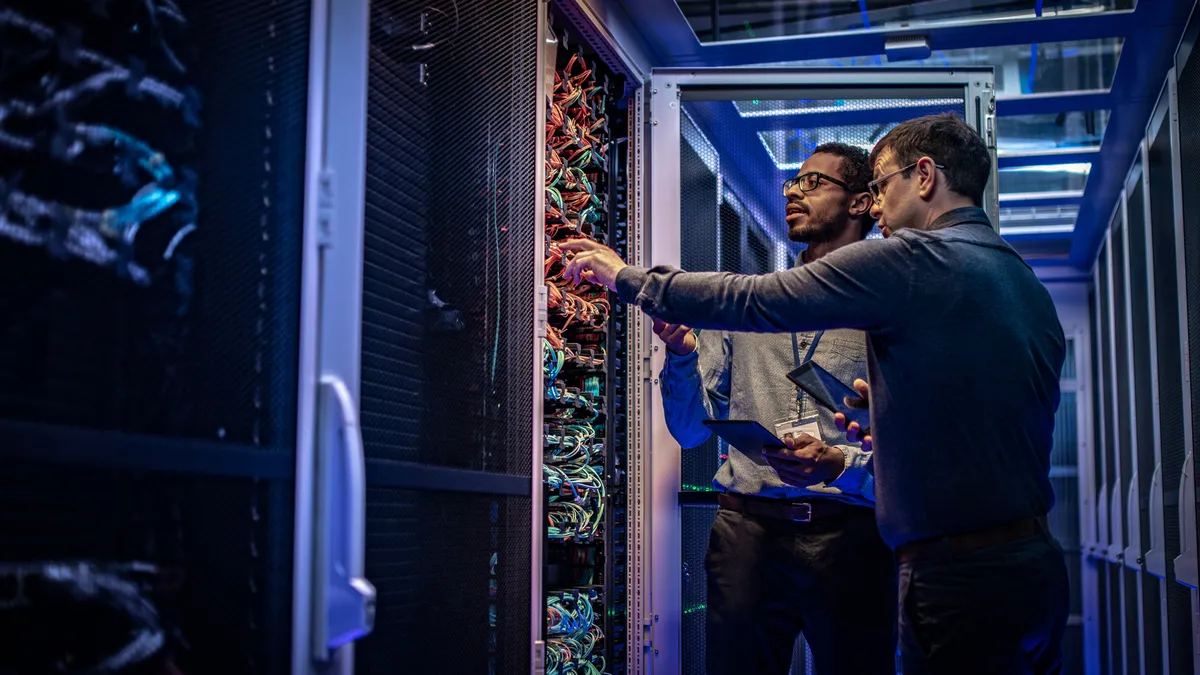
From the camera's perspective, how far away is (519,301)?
9.12ft

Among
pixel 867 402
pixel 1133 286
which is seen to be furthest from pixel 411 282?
pixel 1133 286

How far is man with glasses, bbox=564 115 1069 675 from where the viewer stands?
6.84 feet

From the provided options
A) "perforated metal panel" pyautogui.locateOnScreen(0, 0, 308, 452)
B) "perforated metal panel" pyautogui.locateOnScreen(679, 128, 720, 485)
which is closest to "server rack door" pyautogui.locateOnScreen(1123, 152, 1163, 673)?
"perforated metal panel" pyautogui.locateOnScreen(679, 128, 720, 485)

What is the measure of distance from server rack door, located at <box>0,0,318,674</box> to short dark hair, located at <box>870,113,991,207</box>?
1319mm

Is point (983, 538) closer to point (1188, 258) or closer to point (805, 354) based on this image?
point (805, 354)

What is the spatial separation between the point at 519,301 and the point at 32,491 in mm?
1563

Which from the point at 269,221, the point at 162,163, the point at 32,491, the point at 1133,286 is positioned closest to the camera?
the point at 32,491

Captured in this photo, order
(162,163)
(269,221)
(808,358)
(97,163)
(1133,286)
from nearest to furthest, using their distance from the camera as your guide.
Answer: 1. (97,163)
2. (162,163)
3. (269,221)
4. (808,358)
5. (1133,286)

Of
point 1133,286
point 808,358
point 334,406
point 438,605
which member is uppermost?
point 1133,286

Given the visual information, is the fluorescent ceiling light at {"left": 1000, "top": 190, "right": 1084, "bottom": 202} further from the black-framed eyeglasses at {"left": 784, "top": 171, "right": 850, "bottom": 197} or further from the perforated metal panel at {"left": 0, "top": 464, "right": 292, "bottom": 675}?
the perforated metal panel at {"left": 0, "top": 464, "right": 292, "bottom": 675}

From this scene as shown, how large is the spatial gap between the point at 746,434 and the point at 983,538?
0.69m

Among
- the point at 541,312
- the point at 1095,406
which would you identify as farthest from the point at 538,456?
the point at 1095,406

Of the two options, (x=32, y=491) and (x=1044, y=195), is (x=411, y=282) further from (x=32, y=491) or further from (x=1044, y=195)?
(x=1044, y=195)

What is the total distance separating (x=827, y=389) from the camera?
295 centimetres
